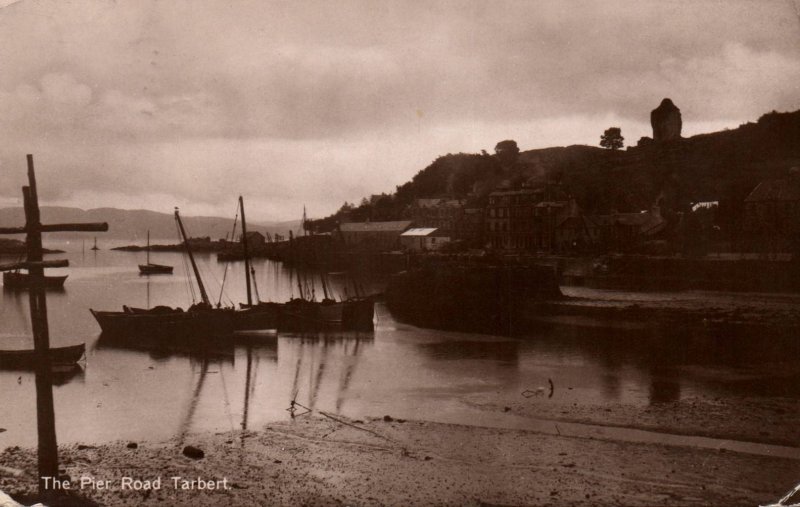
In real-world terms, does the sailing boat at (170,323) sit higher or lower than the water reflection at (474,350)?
higher

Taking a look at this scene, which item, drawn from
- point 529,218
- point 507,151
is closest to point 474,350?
point 507,151

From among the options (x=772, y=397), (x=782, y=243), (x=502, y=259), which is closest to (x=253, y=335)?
(x=502, y=259)

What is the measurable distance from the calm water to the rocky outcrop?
12.6 feet

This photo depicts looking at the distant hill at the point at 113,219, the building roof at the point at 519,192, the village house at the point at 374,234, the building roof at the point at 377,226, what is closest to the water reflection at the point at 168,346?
the distant hill at the point at 113,219

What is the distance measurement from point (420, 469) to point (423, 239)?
13629 millimetres

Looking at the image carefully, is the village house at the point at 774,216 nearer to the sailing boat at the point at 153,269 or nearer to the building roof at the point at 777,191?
the building roof at the point at 777,191

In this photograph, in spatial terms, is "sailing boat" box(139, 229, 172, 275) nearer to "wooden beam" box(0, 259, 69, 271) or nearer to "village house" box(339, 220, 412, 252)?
"village house" box(339, 220, 412, 252)

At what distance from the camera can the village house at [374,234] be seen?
20.3m

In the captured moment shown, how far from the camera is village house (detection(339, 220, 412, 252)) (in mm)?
20266

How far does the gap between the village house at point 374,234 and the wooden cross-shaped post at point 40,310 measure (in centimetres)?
1463

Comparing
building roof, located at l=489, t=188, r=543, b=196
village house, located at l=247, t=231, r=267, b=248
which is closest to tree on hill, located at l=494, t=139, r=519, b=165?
building roof, located at l=489, t=188, r=543, b=196

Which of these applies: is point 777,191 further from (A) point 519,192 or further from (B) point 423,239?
(B) point 423,239

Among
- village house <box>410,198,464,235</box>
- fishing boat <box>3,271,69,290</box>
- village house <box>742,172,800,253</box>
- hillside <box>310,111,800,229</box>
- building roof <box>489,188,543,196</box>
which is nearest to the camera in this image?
hillside <box>310,111,800,229</box>

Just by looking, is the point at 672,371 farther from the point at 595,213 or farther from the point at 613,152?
the point at 595,213
